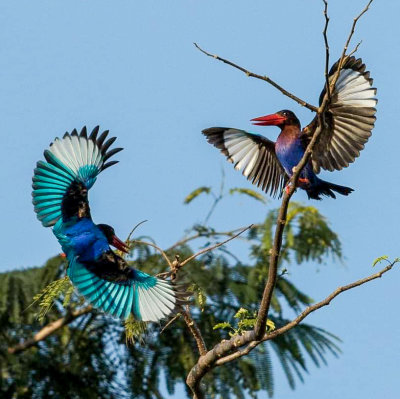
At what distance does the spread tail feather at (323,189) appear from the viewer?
18.1 ft

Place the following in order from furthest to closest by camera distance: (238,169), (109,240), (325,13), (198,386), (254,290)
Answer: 1. (254,290)
2. (238,169)
3. (109,240)
4. (198,386)
5. (325,13)

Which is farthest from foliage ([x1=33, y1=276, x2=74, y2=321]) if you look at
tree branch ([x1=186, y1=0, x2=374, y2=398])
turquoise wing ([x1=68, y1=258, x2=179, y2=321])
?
tree branch ([x1=186, y1=0, x2=374, y2=398])

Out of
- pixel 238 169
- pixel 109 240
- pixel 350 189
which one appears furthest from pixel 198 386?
pixel 238 169

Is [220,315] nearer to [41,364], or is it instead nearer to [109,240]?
[41,364]

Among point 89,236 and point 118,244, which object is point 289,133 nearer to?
point 118,244

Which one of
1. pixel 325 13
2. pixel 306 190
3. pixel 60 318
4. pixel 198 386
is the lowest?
pixel 198 386

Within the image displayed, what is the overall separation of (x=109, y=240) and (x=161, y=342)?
4.28 metres

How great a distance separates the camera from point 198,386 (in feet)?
14.5

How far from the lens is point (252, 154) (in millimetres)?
6102

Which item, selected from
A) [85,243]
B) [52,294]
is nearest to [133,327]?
[52,294]

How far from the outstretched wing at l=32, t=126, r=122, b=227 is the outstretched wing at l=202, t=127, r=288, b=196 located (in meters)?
0.72

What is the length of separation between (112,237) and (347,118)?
1.20 meters

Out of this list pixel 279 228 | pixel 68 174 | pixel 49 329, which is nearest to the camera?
pixel 279 228

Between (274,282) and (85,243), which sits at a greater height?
(85,243)
